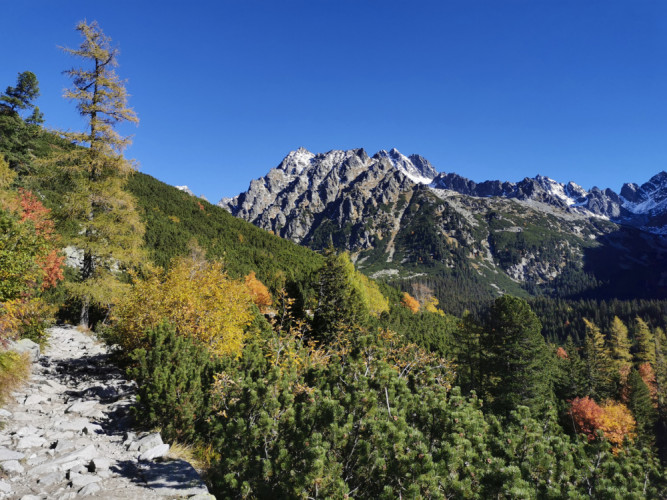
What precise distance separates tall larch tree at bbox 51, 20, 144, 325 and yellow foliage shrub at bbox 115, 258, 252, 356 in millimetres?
4722

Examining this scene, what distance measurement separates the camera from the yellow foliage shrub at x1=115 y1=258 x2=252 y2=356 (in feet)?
42.8

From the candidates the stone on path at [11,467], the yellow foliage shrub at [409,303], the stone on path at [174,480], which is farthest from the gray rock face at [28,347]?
the yellow foliage shrub at [409,303]

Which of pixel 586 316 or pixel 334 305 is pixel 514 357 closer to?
pixel 334 305

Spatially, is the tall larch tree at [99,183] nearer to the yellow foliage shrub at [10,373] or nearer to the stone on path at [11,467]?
the yellow foliage shrub at [10,373]

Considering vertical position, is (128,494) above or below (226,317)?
below

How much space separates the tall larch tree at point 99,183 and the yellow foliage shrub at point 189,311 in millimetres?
4722

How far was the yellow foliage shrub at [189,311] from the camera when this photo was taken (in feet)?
42.8

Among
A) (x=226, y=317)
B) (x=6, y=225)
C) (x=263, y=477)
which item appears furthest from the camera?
(x=226, y=317)

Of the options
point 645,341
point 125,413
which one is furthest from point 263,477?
point 645,341

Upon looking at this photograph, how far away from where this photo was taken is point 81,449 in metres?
7.27

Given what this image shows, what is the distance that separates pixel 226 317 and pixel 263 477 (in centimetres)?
889

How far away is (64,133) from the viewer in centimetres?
1753

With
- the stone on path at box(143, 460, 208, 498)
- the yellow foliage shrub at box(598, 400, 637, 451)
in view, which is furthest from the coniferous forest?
the yellow foliage shrub at box(598, 400, 637, 451)

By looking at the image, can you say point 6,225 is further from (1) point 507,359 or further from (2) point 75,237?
(1) point 507,359
